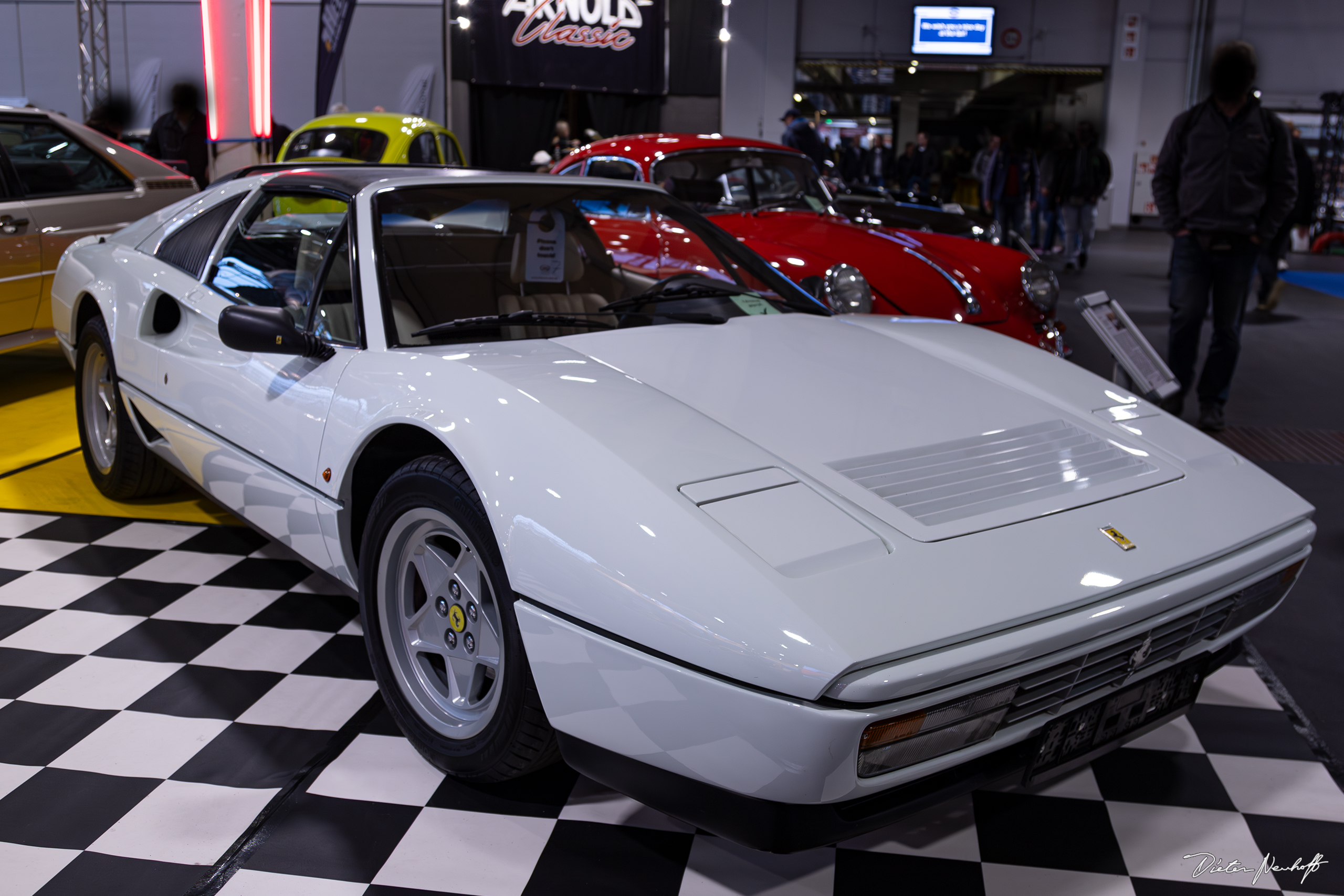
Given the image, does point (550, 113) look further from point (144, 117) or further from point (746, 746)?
point (746, 746)

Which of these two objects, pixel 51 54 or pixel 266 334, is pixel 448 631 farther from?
pixel 51 54

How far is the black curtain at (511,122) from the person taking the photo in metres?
14.1

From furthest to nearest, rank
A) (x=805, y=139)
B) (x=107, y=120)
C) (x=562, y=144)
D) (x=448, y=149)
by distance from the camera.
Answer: (x=562, y=144) < (x=805, y=139) < (x=107, y=120) < (x=448, y=149)

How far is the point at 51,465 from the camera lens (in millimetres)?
3666

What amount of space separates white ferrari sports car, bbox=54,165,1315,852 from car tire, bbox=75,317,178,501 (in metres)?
0.49

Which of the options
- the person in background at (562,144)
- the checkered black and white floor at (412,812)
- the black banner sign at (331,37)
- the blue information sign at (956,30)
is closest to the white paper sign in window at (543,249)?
the checkered black and white floor at (412,812)

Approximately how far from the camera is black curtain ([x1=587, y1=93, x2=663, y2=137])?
14180 mm

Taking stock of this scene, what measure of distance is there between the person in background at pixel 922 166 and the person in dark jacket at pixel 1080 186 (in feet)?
8.36

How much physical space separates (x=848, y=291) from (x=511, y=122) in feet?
38.2

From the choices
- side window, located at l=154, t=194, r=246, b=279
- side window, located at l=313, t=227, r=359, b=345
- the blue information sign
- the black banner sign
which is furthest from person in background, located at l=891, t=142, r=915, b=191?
side window, located at l=313, t=227, r=359, b=345

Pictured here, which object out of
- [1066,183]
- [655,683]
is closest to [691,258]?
[655,683]

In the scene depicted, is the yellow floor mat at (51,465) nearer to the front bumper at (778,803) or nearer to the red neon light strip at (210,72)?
the front bumper at (778,803)

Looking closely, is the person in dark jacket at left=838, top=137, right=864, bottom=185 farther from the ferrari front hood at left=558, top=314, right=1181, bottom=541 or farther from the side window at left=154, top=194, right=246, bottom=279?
the ferrari front hood at left=558, top=314, right=1181, bottom=541

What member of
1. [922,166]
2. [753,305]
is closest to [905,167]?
[922,166]
